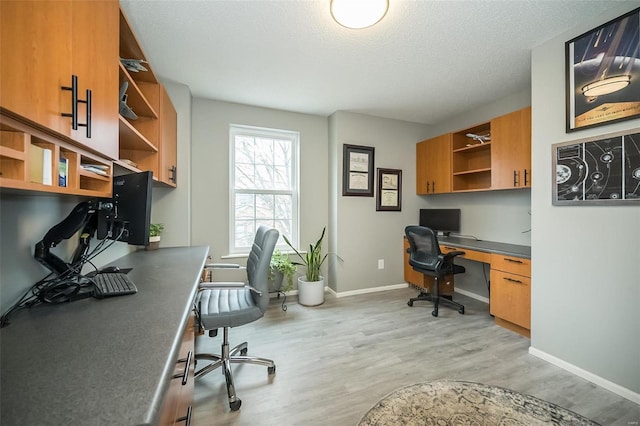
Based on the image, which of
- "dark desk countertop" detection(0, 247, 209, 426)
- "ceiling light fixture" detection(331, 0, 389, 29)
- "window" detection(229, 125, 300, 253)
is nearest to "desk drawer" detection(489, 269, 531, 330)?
"window" detection(229, 125, 300, 253)

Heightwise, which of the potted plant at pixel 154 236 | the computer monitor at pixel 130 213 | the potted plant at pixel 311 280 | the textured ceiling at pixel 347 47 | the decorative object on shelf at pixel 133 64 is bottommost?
the potted plant at pixel 311 280

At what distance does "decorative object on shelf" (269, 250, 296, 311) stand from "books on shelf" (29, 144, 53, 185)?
2369 millimetres

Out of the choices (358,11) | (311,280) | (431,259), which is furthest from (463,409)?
(311,280)

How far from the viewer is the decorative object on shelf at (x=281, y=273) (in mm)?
3064

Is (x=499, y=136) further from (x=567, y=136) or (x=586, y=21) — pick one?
(x=586, y=21)

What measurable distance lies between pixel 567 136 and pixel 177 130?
347cm

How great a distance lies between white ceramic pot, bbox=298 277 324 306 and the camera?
9.96 feet

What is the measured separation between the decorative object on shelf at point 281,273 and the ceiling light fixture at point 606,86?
305 centimetres

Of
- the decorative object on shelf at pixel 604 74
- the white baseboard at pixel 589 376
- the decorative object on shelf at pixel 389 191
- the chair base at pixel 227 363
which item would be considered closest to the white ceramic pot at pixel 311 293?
the chair base at pixel 227 363

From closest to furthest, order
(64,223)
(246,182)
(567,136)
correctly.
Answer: (64,223)
(567,136)
(246,182)

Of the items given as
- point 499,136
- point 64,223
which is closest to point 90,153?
point 64,223

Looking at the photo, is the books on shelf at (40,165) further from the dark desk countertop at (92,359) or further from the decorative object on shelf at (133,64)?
the decorative object on shelf at (133,64)

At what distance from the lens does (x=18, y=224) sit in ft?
3.03

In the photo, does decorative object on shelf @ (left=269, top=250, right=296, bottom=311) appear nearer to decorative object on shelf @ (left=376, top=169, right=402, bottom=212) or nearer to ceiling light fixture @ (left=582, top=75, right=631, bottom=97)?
decorative object on shelf @ (left=376, top=169, right=402, bottom=212)
